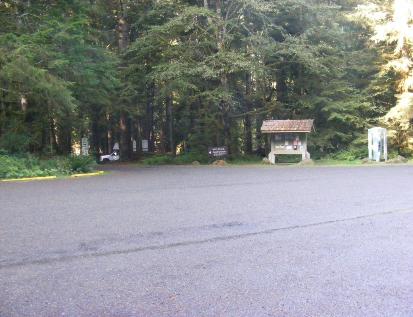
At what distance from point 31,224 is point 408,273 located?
5.54 metres

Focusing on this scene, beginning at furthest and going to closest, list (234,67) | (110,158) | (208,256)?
1. (110,158)
2. (234,67)
3. (208,256)

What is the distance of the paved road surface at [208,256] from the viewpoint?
3947mm

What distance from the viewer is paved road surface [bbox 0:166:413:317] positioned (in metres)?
3.95

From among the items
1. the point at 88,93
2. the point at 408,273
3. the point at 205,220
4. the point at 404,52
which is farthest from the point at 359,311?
the point at 404,52

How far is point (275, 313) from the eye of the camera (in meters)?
3.74

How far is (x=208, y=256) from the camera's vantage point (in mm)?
5434

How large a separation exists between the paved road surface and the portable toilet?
47.7 ft

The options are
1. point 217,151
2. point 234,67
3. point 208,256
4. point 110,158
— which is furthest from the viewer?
point 110,158

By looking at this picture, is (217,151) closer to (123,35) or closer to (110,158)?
(123,35)

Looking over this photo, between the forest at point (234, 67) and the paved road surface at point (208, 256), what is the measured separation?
12.7 meters

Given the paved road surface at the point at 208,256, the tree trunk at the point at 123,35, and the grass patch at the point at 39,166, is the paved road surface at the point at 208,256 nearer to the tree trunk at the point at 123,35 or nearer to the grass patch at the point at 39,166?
the grass patch at the point at 39,166

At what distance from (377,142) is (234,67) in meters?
8.34

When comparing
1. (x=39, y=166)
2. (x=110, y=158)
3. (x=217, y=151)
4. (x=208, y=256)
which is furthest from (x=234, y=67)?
(x=208, y=256)

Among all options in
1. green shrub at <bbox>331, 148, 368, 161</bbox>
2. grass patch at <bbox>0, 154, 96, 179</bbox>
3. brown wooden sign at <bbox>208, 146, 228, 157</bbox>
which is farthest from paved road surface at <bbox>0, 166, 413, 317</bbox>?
green shrub at <bbox>331, 148, 368, 161</bbox>
